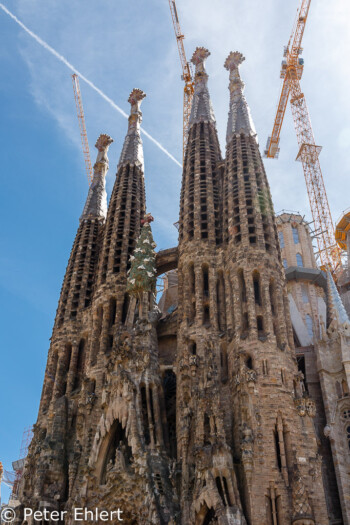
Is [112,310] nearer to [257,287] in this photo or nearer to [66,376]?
[66,376]

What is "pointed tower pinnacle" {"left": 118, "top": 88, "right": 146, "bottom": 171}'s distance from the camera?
46469 mm

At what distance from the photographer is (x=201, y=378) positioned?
28.1 m

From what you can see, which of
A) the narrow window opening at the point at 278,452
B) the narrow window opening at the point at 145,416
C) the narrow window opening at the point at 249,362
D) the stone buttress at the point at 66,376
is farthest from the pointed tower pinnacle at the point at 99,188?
the narrow window opening at the point at 278,452

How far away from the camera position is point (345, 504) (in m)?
26.4

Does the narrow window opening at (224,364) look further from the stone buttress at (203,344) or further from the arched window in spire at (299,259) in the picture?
the arched window in spire at (299,259)

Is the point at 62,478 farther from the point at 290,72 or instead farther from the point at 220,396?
the point at 290,72

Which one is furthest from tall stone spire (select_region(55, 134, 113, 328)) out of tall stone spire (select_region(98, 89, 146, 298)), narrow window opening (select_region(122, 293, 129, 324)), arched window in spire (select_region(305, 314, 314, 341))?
arched window in spire (select_region(305, 314, 314, 341))

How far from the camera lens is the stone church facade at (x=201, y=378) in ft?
80.1

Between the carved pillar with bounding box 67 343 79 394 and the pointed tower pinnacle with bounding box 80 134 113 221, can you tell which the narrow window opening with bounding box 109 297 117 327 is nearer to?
the carved pillar with bounding box 67 343 79 394

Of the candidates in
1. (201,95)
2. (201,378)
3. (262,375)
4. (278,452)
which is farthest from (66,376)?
(201,95)

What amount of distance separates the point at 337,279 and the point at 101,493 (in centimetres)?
2761

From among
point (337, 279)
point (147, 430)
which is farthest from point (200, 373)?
point (337, 279)

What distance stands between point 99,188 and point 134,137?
16.0ft

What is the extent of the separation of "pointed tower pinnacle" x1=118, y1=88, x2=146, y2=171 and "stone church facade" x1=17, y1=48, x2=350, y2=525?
5547 millimetres
